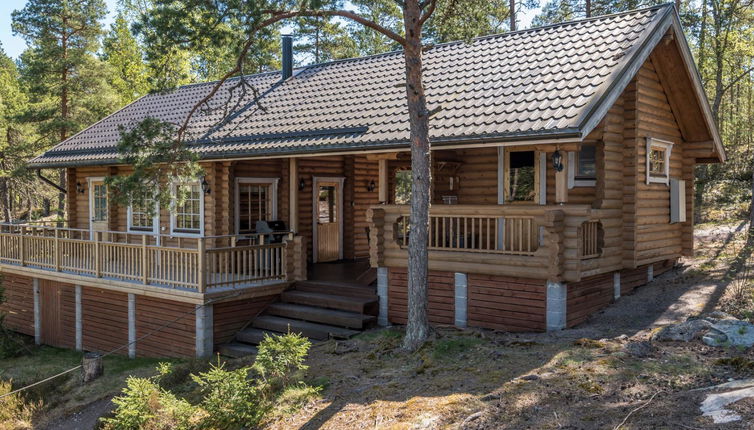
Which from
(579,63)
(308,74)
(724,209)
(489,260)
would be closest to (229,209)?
(308,74)

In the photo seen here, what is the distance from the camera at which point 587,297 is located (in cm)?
1038

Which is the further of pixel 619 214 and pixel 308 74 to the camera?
pixel 308 74

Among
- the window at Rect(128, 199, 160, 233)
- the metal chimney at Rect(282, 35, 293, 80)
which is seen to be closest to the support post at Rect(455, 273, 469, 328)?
the window at Rect(128, 199, 160, 233)

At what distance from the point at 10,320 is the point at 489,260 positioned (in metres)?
13.1

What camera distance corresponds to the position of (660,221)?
491 inches

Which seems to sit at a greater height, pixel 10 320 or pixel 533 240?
pixel 533 240

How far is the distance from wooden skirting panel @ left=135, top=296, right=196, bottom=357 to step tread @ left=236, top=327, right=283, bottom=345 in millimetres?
856

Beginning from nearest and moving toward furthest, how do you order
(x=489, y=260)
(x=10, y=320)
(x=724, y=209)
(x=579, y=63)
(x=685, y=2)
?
(x=489, y=260)
(x=579, y=63)
(x=10, y=320)
(x=724, y=209)
(x=685, y=2)

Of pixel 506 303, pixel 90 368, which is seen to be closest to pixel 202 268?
pixel 90 368

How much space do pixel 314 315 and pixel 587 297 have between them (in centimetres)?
462

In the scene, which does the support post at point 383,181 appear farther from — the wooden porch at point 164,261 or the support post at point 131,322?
the support post at point 131,322

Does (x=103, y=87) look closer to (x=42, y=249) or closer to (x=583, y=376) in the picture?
(x=42, y=249)

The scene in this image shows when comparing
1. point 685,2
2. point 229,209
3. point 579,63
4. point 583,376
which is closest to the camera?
point 583,376

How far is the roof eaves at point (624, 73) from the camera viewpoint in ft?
29.7
